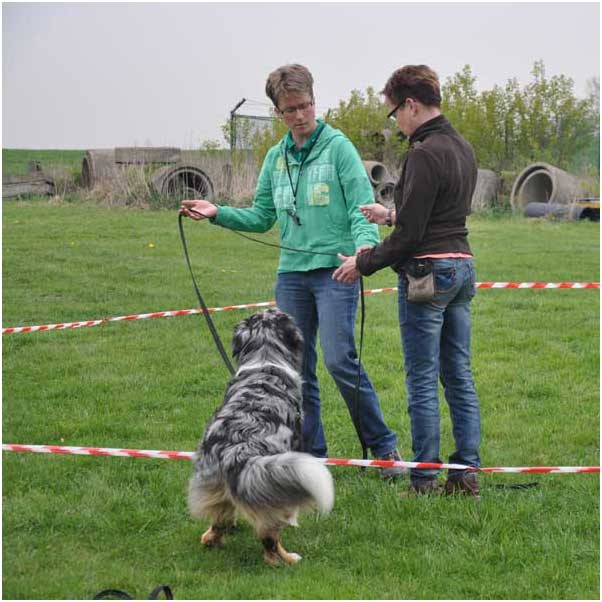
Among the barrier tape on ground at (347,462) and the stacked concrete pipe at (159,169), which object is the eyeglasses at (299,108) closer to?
the barrier tape on ground at (347,462)

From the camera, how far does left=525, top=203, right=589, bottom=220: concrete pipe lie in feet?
69.5

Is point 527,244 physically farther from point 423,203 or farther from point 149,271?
point 423,203

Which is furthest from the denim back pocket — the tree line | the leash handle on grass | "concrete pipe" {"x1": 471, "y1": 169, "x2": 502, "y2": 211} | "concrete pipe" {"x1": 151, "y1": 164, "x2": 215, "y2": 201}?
the tree line

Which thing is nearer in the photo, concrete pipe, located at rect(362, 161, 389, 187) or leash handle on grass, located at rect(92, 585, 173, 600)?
leash handle on grass, located at rect(92, 585, 173, 600)

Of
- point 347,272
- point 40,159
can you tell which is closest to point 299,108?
point 347,272

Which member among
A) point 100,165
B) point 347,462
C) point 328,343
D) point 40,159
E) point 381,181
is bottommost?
point 347,462

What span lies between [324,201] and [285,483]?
1.78 meters

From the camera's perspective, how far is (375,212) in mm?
4480

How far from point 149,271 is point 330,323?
752cm

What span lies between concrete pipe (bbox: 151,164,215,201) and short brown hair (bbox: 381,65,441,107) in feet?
52.5

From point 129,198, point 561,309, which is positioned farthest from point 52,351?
point 129,198

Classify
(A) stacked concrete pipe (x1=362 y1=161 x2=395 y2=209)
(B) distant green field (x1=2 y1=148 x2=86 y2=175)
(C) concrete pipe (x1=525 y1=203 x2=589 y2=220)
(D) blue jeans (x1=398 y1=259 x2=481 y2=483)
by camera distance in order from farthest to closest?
(B) distant green field (x1=2 y1=148 x2=86 y2=175), (A) stacked concrete pipe (x1=362 y1=161 x2=395 y2=209), (C) concrete pipe (x1=525 y1=203 x2=589 y2=220), (D) blue jeans (x1=398 y1=259 x2=481 y2=483)

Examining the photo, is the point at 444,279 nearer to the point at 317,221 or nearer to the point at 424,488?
the point at 317,221

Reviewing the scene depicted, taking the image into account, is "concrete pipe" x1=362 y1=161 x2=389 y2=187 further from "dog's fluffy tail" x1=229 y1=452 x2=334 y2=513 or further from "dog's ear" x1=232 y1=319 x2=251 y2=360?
"dog's fluffy tail" x1=229 y1=452 x2=334 y2=513
